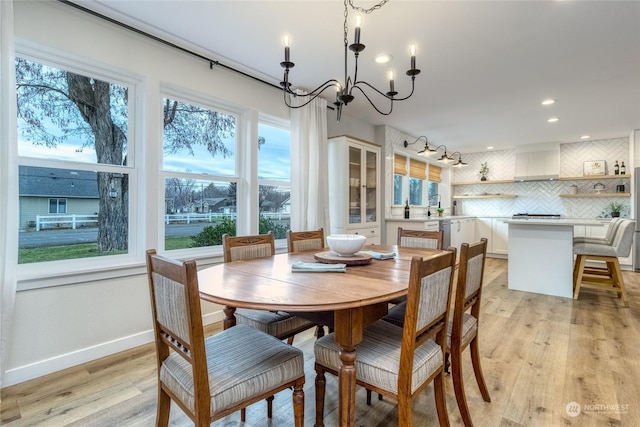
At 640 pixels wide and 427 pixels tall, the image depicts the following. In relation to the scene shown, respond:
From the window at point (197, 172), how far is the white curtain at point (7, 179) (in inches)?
38.5

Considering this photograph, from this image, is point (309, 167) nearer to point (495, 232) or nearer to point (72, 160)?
point (72, 160)

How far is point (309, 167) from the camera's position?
346 centimetres

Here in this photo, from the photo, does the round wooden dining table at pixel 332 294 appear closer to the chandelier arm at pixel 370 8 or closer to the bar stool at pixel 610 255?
the chandelier arm at pixel 370 8

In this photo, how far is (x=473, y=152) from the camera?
7.12 m

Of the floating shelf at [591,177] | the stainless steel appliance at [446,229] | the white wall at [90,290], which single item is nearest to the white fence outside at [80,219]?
the white wall at [90,290]

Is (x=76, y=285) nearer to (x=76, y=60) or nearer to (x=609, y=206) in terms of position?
(x=76, y=60)

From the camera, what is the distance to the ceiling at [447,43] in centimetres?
202

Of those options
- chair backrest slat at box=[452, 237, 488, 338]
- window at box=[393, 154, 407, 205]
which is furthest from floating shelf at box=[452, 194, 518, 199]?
chair backrest slat at box=[452, 237, 488, 338]

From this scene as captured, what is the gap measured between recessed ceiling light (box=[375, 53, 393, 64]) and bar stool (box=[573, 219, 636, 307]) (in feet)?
10.1

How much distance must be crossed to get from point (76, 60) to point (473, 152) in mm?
7257

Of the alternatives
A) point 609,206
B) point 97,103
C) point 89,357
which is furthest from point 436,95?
point 609,206

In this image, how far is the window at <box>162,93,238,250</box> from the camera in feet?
8.82

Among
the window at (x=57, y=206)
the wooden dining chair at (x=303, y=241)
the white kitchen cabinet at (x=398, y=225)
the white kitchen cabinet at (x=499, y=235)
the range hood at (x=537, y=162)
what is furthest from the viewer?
the white kitchen cabinet at (x=499, y=235)

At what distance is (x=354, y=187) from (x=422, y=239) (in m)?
1.65
